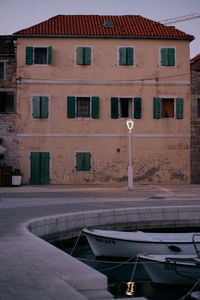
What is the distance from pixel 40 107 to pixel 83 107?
266 cm

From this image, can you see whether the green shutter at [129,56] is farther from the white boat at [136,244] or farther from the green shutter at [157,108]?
the white boat at [136,244]

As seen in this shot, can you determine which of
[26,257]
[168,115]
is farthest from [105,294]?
[168,115]

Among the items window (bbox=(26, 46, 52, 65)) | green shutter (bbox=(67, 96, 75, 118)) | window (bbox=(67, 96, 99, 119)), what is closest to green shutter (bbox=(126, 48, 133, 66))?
window (bbox=(67, 96, 99, 119))

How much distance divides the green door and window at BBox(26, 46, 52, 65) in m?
5.61

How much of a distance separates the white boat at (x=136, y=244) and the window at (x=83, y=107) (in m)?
19.7

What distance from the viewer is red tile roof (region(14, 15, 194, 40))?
1244 inches

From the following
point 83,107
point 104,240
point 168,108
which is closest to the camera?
A: point 104,240

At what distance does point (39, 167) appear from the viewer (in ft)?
102

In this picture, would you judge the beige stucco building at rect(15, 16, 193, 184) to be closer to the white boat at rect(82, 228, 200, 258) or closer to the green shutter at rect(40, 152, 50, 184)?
the green shutter at rect(40, 152, 50, 184)

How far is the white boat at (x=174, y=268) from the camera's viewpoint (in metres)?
9.73

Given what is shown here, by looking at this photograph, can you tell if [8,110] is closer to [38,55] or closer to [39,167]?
[38,55]

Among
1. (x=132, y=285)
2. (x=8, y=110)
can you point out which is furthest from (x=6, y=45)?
(x=132, y=285)

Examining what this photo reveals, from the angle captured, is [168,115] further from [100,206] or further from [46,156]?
[100,206]

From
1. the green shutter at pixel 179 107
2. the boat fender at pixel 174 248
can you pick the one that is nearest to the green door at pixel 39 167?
the green shutter at pixel 179 107
